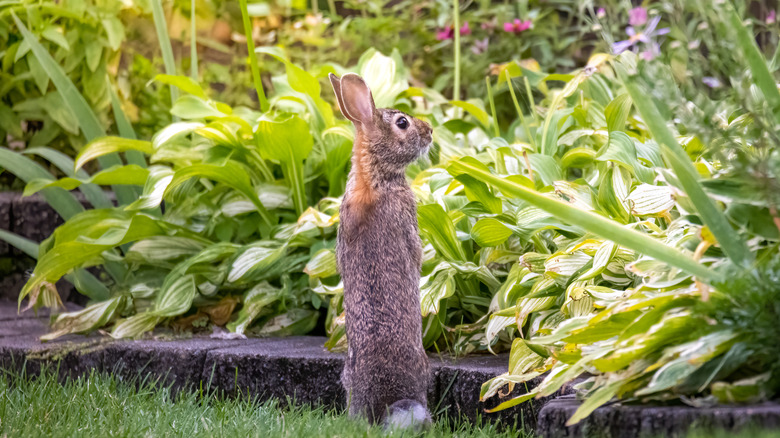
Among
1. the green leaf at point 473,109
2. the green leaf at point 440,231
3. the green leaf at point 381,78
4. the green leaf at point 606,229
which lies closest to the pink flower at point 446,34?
the green leaf at point 381,78

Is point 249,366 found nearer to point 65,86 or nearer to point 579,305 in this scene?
point 579,305

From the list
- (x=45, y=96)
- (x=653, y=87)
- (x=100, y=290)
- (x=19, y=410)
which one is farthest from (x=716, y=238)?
(x=45, y=96)

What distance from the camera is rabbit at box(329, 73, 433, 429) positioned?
231 centimetres

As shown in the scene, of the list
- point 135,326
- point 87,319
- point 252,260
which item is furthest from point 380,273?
point 87,319

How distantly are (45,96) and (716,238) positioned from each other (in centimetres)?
410

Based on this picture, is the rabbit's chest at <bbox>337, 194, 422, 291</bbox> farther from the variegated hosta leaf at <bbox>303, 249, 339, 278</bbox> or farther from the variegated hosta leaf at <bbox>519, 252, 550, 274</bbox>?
the variegated hosta leaf at <bbox>303, 249, 339, 278</bbox>

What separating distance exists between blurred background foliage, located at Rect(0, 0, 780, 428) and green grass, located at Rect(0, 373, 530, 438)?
427 mm

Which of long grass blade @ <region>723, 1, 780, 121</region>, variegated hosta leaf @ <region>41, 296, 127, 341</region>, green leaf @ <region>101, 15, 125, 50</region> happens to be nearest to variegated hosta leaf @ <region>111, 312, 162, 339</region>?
variegated hosta leaf @ <region>41, 296, 127, 341</region>

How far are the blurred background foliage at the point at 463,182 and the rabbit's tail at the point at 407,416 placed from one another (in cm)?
26

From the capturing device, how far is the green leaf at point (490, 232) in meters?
2.70

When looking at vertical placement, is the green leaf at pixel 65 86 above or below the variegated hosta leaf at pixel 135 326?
above

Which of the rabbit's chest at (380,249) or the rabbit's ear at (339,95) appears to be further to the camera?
the rabbit's ear at (339,95)

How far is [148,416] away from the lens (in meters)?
2.36

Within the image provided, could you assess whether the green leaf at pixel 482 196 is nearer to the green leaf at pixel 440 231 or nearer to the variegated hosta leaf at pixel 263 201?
the green leaf at pixel 440 231
